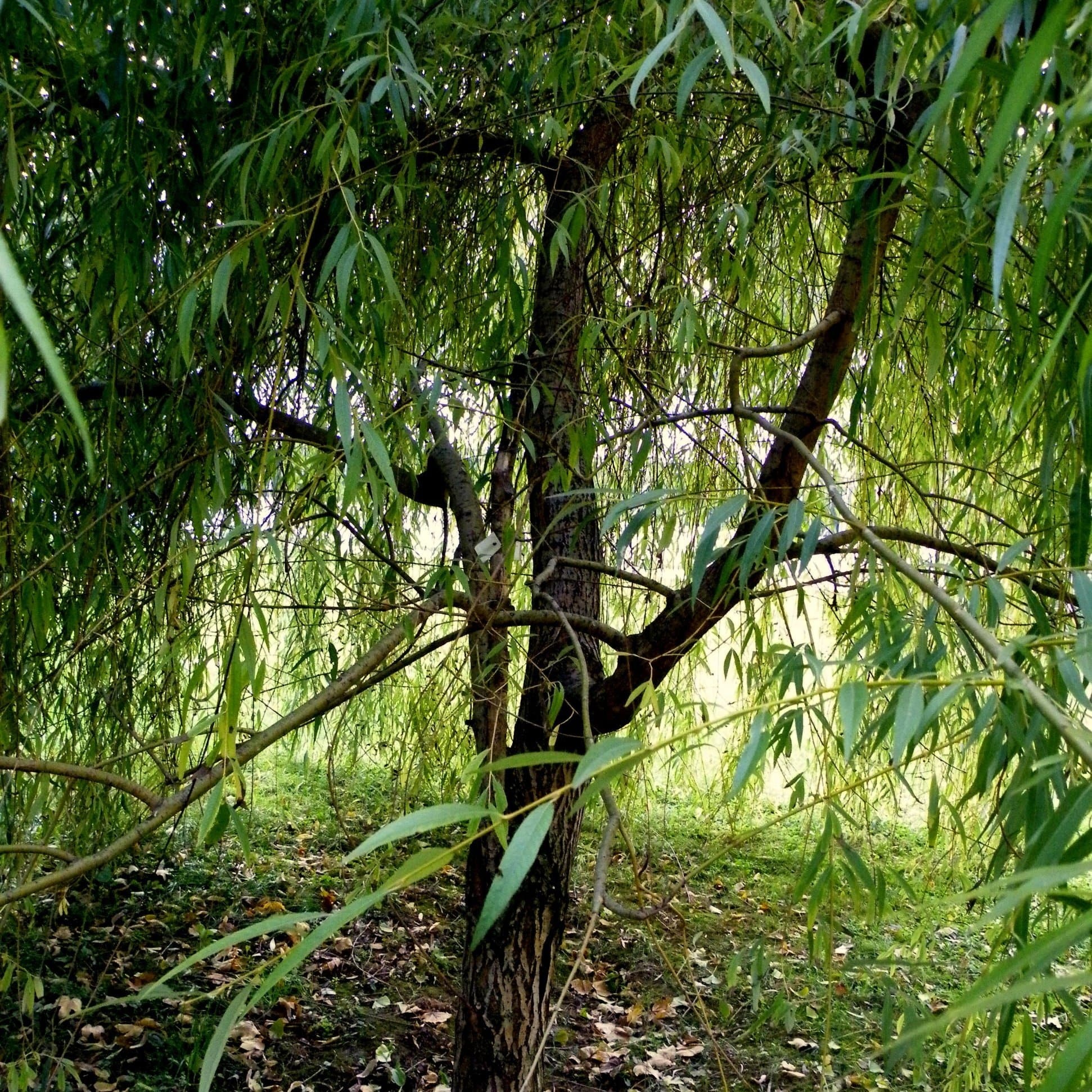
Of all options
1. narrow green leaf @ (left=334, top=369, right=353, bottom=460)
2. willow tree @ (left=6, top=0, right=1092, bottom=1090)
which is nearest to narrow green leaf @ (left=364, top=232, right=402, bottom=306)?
willow tree @ (left=6, top=0, right=1092, bottom=1090)

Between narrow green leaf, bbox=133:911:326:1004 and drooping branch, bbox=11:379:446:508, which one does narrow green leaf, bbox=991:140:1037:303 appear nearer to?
narrow green leaf, bbox=133:911:326:1004

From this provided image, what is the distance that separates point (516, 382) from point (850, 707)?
47.8 inches

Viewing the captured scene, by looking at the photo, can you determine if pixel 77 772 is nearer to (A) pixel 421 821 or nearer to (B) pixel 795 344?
(A) pixel 421 821

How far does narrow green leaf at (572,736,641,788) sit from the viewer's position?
471mm

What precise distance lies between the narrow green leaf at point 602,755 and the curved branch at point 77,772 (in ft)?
2.23

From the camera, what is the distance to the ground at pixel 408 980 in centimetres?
228

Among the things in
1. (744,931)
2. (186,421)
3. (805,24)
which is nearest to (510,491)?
(186,421)

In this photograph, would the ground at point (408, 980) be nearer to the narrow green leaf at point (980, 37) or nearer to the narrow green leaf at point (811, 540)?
the narrow green leaf at point (811, 540)

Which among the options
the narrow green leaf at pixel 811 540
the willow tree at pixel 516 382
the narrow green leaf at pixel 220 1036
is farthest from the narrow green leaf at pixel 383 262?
the narrow green leaf at pixel 220 1036

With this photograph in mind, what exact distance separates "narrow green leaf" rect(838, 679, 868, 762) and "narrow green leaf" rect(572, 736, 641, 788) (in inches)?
4.8

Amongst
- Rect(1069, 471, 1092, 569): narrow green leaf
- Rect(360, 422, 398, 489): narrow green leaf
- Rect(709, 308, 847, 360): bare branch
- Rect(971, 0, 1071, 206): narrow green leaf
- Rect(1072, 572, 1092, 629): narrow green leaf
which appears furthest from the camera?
Rect(709, 308, 847, 360): bare branch

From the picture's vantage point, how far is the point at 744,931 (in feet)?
10.3

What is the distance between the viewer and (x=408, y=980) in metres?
2.80

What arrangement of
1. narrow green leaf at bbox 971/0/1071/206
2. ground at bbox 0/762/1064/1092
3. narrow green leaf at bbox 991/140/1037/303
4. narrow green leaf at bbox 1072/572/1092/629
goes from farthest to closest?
ground at bbox 0/762/1064/1092, narrow green leaf at bbox 1072/572/1092/629, narrow green leaf at bbox 991/140/1037/303, narrow green leaf at bbox 971/0/1071/206
